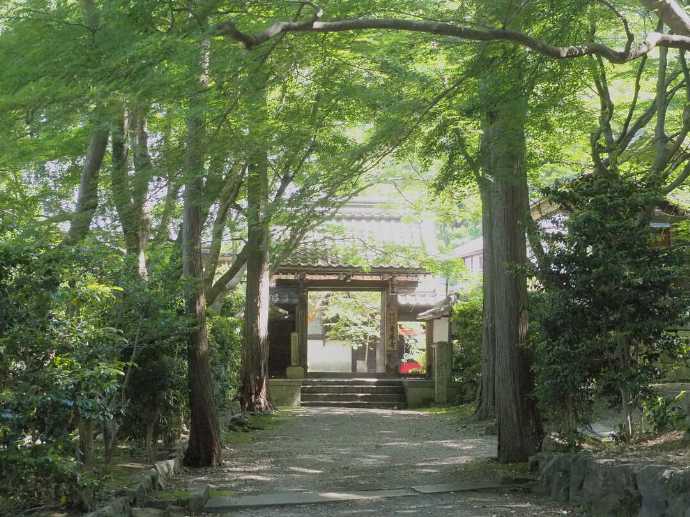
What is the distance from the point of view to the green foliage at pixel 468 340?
20.0 metres

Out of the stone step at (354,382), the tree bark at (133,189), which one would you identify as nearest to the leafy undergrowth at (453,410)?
the stone step at (354,382)

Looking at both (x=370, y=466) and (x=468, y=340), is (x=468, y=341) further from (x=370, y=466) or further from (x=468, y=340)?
(x=370, y=466)

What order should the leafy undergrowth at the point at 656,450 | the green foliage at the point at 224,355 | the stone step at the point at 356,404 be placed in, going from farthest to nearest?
the stone step at the point at 356,404
the green foliage at the point at 224,355
the leafy undergrowth at the point at 656,450

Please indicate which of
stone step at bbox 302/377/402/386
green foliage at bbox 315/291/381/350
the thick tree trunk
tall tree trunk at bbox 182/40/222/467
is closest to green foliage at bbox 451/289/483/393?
stone step at bbox 302/377/402/386

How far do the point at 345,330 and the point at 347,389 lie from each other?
15.4 ft

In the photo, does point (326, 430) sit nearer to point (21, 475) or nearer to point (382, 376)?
point (382, 376)

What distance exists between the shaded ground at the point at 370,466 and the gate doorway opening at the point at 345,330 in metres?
9.95

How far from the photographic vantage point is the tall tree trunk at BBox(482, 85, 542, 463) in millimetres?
9398

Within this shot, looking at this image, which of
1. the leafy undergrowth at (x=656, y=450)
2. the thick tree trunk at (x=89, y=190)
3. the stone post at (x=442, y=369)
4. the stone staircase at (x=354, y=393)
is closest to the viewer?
the leafy undergrowth at (x=656, y=450)

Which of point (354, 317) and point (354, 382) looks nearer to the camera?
point (354, 382)

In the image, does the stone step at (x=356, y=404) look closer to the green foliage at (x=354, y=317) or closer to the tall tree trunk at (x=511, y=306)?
the green foliage at (x=354, y=317)

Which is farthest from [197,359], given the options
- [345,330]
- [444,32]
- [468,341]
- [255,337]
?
[345,330]

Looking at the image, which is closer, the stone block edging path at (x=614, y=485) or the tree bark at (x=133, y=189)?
the stone block edging path at (x=614, y=485)

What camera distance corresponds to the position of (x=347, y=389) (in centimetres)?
2256
